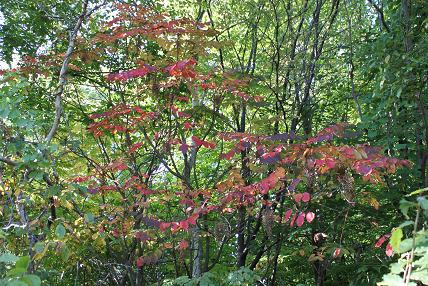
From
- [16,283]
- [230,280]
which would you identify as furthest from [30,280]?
[230,280]

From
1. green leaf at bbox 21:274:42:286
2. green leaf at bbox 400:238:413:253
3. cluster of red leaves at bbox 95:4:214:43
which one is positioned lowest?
green leaf at bbox 21:274:42:286

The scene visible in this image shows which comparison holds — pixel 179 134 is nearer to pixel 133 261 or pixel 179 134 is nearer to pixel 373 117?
pixel 133 261

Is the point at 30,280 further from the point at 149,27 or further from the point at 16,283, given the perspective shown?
the point at 149,27

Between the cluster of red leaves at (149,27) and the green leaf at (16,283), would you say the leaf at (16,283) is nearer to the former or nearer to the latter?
the green leaf at (16,283)

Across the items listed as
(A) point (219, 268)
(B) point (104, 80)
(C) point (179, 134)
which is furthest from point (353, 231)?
(B) point (104, 80)

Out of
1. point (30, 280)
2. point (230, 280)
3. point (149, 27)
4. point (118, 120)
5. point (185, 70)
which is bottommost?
point (230, 280)

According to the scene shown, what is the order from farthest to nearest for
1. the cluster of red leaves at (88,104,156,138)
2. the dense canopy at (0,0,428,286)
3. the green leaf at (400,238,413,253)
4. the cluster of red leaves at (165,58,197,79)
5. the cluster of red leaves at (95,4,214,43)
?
the cluster of red leaves at (88,104,156,138) < the cluster of red leaves at (95,4,214,43) < the cluster of red leaves at (165,58,197,79) < the dense canopy at (0,0,428,286) < the green leaf at (400,238,413,253)

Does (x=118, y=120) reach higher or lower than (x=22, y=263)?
higher

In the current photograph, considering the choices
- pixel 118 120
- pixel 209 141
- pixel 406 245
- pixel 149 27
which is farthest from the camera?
pixel 209 141

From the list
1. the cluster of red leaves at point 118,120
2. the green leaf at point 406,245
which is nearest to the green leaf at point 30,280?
the green leaf at point 406,245

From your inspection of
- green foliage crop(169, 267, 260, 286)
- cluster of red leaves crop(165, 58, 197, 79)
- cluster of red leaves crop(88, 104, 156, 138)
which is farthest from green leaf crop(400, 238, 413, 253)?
cluster of red leaves crop(88, 104, 156, 138)

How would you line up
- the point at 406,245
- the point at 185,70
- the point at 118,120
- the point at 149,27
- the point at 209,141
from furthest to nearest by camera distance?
the point at 209,141 → the point at 118,120 → the point at 149,27 → the point at 185,70 → the point at 406,245

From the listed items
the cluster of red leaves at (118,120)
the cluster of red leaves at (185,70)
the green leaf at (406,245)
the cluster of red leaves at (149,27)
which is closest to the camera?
the green leaf at (406,245)

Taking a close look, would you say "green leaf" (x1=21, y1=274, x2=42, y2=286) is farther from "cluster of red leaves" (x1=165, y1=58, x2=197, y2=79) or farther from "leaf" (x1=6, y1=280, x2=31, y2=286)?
"cluster of red leaves" (x1=165, y1=58, x2=197, y2=79)
